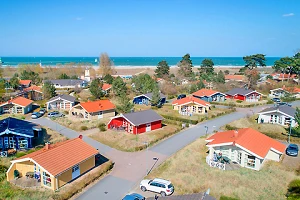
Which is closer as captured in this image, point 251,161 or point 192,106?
point 251,161

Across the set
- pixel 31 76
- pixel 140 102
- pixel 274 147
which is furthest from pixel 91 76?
pixel 274 147

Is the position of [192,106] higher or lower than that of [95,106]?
lower

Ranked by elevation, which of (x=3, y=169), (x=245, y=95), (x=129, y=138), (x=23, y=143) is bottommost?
(x=3, y=169)

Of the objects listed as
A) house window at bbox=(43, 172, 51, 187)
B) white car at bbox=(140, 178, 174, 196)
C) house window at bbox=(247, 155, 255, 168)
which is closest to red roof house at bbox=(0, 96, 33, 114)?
house window at bbox=(43, 172, 51, 187)

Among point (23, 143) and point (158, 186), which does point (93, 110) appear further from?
point (158, 186)

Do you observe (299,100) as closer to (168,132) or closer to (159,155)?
(168,132)

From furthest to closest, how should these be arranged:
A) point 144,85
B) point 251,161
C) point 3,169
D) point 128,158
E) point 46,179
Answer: point 144,85, point 128,158, point 251,161, point 3,169, point 46,179

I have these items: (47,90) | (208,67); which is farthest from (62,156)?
(208,67)
